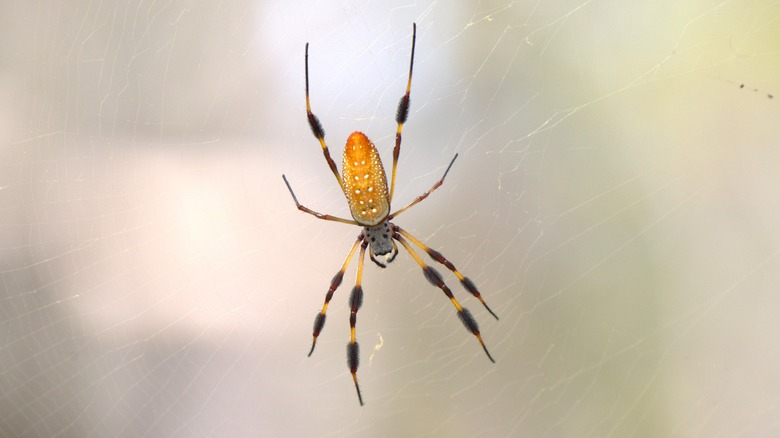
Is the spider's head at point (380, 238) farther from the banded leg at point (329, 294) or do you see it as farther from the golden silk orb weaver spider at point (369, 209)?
the banded leg at point (329, 294)

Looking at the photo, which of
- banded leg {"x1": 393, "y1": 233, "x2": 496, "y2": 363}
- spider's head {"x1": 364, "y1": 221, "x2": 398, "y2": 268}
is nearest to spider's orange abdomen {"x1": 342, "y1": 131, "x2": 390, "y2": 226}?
spider's head {"x1": 364, "y1": 221, "x2": 398, "y2": 268}

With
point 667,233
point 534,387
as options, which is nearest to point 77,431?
point 534,387

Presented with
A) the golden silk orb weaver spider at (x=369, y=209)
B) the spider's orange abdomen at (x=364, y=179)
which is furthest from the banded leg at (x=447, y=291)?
the spider's orange abdomen at (x=364, y=179)

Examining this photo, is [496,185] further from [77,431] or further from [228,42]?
[77,431]

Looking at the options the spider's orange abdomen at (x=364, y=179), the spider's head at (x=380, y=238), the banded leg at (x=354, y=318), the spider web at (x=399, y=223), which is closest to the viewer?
the spider's orange abdomen at (x=364, y=179)

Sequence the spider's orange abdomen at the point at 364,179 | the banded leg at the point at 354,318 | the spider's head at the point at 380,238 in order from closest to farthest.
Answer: the spider's orange abdomen at the point at 364,179 < the banded leg at the point at 354,318 < the spider's head at the point at 380,238

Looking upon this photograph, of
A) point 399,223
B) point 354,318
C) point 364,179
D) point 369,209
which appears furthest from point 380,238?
point 399,223

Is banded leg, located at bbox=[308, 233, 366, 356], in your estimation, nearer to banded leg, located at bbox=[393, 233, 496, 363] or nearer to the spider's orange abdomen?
banded leg, located at bbox=[393, 233, 496, 363]
